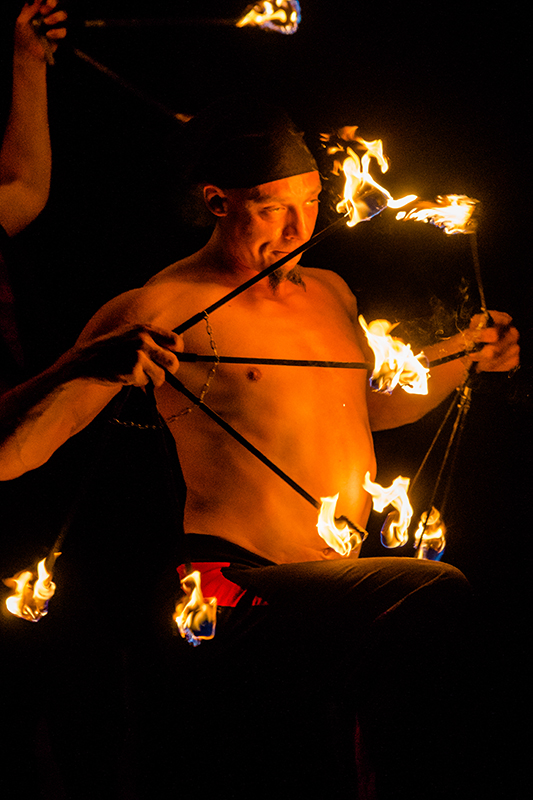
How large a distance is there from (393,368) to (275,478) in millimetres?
512

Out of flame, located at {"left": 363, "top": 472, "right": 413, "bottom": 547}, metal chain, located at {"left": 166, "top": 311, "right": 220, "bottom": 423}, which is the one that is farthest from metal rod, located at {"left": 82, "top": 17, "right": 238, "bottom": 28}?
flame, located at {"left": 363, "top": 472, "right": 413, "bottom": 547}

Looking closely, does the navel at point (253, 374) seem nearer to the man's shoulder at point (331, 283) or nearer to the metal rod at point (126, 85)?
the man's shoulder at point (331, 283)

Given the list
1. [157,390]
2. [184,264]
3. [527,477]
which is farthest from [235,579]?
[527,477]

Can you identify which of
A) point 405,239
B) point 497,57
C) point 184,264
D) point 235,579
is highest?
point 497,57

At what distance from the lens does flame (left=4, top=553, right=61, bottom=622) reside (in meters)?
2.10

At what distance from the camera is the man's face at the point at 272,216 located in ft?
8.01

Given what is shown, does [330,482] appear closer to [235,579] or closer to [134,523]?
[235,579]

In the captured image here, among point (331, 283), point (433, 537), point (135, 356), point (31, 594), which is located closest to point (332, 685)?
point (433, 537)

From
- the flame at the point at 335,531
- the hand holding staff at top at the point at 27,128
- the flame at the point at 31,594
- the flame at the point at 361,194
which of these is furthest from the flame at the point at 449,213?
the flame at the point at 31,594

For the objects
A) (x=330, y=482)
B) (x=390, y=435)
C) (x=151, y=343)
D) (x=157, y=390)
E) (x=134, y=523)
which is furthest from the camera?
(x=390, y=435)

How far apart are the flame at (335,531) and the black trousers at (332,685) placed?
58 mm

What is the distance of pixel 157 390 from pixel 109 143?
0.99 metres

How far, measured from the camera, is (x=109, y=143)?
9.23ft

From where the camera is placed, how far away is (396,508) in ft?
7.64
